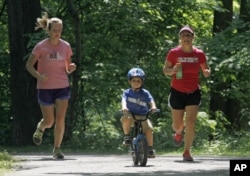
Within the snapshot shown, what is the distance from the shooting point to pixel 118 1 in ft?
72.6

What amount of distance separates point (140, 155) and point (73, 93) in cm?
892

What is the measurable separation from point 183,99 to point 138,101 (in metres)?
0.78

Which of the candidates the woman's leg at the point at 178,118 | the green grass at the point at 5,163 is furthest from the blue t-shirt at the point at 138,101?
the green grass at the point at 5,163

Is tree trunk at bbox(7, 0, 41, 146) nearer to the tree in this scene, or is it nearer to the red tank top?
the tree

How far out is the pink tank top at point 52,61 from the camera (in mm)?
12555

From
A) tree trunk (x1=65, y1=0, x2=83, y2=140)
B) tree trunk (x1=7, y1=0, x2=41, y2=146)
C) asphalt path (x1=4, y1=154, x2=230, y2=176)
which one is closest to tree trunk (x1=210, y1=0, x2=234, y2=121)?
tree trunk (x1=65, y1=0, x2=83, y2=140)

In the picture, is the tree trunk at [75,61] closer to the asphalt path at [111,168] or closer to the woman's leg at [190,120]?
the asphalt path at [111,168]

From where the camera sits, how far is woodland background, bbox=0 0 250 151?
1991cm

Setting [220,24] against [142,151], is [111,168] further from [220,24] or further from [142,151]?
[220,24]

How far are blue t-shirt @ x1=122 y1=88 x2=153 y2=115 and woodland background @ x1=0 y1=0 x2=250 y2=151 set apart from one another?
7192 millimetres

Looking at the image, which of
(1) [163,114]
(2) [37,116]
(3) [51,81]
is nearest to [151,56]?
(1) [163,114]

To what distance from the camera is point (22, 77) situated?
19.9 m

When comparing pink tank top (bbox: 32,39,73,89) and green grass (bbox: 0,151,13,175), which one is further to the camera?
pink tank top (bbox: 32,39,73,89)

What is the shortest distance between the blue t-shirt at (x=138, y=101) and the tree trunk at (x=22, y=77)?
312 inches
